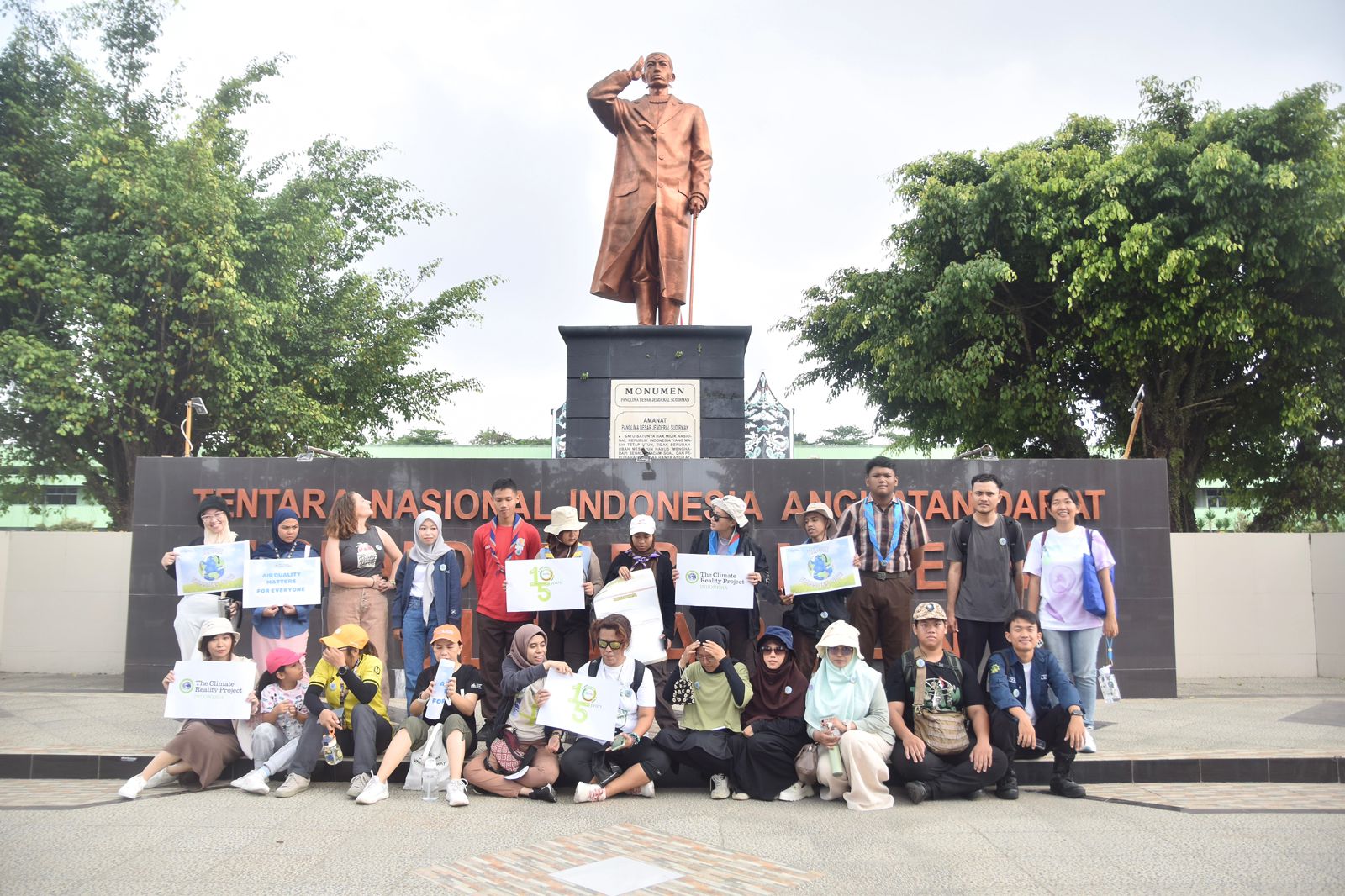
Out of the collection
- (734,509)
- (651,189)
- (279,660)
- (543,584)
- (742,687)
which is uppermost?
(651,189)

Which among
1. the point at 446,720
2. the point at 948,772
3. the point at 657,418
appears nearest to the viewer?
the point at 948,772

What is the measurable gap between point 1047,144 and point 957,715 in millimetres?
15216

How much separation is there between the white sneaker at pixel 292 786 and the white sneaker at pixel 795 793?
8.89 feet

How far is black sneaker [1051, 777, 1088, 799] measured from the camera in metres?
5.98

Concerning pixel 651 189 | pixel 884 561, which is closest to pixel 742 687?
pixel 884 561

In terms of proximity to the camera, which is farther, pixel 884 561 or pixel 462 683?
pixel 884 561

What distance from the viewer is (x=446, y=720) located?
6.16 meters

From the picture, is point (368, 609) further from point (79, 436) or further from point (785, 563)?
point (79, 436)

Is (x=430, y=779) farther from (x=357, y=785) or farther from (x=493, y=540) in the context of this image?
(x=493, y=540)


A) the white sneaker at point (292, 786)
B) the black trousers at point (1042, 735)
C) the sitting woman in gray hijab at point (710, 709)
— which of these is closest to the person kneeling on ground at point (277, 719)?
the white sneaker at point (292, 786)

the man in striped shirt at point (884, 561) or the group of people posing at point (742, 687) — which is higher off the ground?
the man in striped shirt at point (884, 561)

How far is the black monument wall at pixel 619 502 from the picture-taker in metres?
9.82

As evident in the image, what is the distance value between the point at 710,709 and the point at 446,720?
60.6 inches

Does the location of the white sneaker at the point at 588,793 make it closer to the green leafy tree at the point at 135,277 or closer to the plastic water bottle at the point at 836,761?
the plastic water bottle at the point at 836,761
